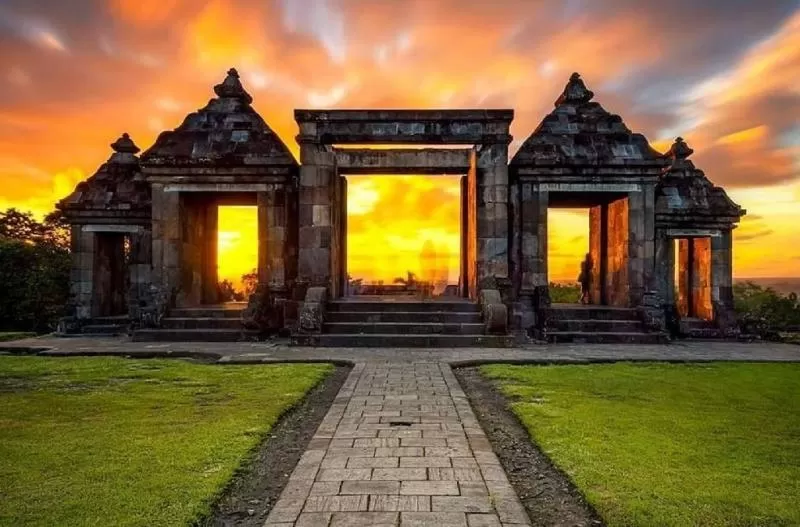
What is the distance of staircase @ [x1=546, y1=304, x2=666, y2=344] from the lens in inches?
587

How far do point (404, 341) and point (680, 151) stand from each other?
450 inches

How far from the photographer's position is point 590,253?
64.4 feet

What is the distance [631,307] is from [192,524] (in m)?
14.6

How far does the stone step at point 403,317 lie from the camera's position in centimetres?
1447

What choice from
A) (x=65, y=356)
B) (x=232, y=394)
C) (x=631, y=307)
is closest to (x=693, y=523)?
(x=232, y=394)

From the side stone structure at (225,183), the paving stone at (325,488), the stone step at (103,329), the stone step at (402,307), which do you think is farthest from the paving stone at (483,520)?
the stone step at (103,329)

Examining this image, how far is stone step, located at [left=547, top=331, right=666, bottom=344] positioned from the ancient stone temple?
0.05m

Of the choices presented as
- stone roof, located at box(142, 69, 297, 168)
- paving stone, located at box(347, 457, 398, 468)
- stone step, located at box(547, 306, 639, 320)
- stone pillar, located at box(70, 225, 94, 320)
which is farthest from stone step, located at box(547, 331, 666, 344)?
stone pillar, located at box(70, 225, 94, 320)

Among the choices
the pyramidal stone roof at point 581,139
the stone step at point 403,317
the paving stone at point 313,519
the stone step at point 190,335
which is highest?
the pyramidal stone roof at point 581,139

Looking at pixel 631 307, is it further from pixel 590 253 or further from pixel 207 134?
pixel 207 134

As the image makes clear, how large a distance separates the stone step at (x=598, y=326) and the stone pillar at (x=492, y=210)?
1.82m

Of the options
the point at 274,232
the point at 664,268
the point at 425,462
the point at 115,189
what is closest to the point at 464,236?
the point at 274,232

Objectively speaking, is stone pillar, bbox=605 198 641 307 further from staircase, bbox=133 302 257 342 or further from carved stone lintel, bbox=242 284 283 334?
staircase, bbox=133 302 257 342

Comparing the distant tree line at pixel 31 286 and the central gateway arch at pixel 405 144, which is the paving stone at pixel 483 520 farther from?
the distant tree line at pixel 31 286
